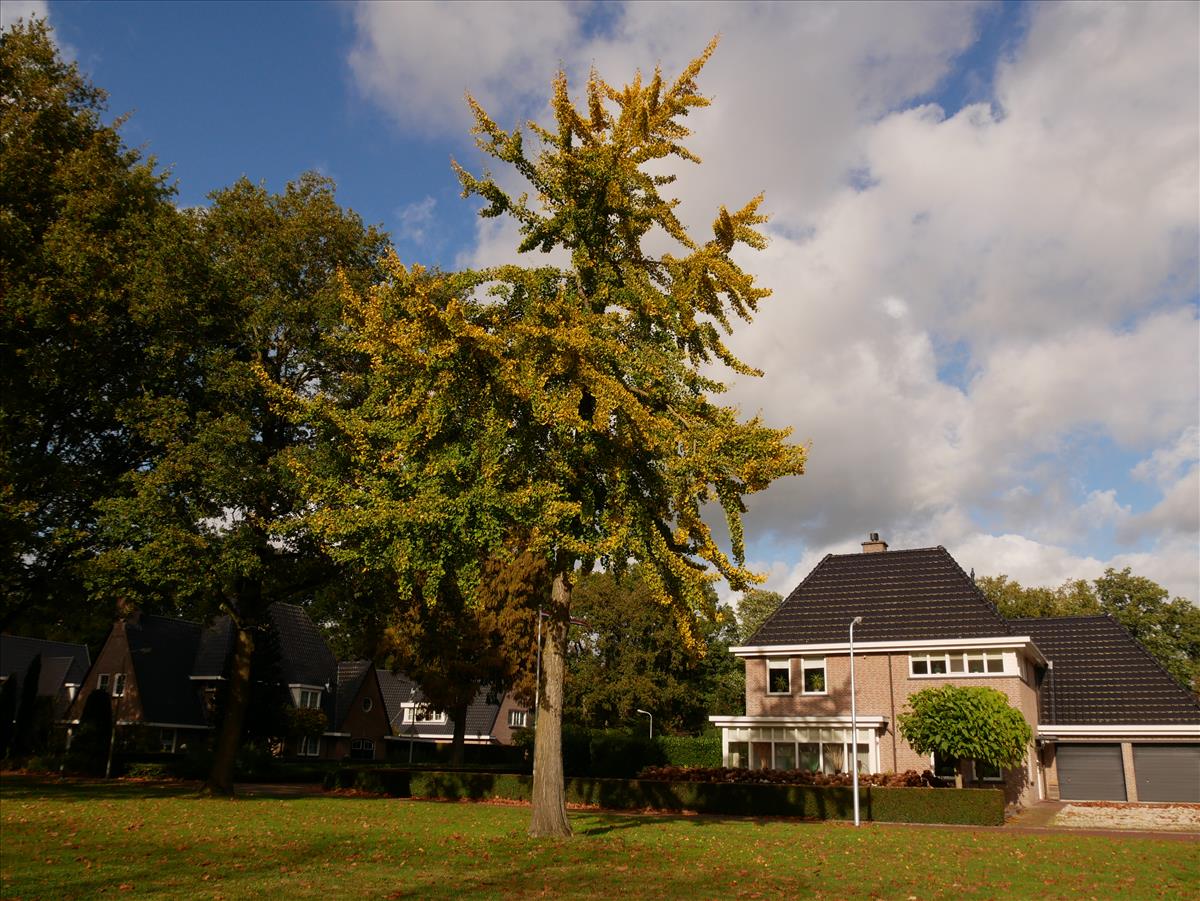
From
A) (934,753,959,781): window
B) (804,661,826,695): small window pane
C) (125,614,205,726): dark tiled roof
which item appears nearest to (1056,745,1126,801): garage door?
(934,753,959,781): window

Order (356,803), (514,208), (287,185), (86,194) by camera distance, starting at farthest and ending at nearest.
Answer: (287,185)
(356,803)
(86,194)
(514,208)

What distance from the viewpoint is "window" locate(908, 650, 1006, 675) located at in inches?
1406

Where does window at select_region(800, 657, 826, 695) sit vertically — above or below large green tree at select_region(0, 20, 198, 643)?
below

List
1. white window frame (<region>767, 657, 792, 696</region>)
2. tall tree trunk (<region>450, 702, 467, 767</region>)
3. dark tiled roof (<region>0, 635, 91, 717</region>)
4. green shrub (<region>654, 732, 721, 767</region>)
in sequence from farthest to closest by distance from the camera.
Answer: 1. dark tiled roof (<region>0, 635, 91, 717</region>)
2. tall tree trunk (<region>450, 702, 467, 767</region>)
3. green shrub (<region>654, 732, 721, 767</region>)
4. white window frame (<region>767, 657, 792, 696</region>)

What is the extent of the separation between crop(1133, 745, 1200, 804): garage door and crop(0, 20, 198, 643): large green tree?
132ft

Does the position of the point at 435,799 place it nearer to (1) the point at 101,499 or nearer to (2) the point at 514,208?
(1) the point at 101,499

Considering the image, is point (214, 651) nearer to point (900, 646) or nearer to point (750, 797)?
point (750, 797)

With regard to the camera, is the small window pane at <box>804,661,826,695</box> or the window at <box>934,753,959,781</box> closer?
the window at <box>934,753,959,781</box>

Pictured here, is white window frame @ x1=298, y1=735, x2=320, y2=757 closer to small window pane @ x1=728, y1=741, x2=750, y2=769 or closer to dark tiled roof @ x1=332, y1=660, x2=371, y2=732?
dark tiled roof @ x1=332, y1=660, x2=371, y2=732

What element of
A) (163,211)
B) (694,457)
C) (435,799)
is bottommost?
(435,799)

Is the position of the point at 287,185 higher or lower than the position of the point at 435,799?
higher

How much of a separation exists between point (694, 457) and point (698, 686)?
196 feet

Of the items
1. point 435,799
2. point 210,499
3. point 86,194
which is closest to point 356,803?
point 435,799

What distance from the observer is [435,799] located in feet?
112
